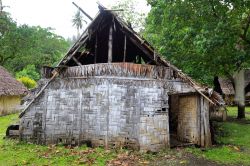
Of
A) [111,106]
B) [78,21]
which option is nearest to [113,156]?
[111,106]

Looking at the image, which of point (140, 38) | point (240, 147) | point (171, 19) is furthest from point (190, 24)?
point (240, 147)

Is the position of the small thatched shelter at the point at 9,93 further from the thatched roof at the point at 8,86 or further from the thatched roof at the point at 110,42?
the thatched roof at the point at 110,42

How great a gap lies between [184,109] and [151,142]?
2.41 m

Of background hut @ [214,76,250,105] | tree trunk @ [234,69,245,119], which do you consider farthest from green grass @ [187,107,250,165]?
background hut @ [214,76,250,105]

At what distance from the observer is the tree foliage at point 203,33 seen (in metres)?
14.9

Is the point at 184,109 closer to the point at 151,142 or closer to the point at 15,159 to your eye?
the point at 151,142

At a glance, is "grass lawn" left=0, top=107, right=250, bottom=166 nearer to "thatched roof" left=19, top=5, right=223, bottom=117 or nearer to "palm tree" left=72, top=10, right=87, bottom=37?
"thatched roof" left=19, top=5, right=223, bottom=117

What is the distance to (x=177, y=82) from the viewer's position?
12.3 m

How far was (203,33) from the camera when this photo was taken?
572 inches

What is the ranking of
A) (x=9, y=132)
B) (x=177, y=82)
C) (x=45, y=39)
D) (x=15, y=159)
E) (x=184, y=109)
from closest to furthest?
(x=15, y=159), (x=177, y=82), (x=184, y=109), (x=9, y=132), (x=45, y=39)

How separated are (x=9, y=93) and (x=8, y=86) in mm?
1221

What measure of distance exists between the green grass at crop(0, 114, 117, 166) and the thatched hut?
0.57 meters

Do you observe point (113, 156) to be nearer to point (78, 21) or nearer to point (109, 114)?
point (109, 114)

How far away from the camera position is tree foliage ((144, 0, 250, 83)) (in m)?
14.9
